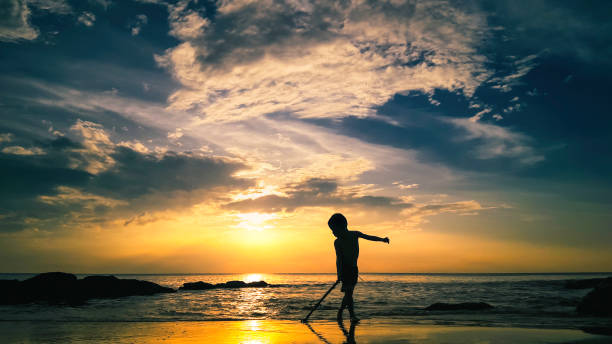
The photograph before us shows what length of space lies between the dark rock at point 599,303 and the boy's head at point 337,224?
8346 millimetres

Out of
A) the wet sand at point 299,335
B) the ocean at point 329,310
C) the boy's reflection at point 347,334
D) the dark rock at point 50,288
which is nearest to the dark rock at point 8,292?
the dark rock at point 50,288

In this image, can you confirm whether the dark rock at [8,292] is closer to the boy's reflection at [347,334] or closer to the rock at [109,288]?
the rock at [109,288]

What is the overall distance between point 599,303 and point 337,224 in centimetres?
895

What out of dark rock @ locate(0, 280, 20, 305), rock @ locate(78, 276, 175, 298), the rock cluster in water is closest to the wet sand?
the rock cluster in water

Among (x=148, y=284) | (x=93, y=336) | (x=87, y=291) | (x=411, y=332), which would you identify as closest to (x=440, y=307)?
(x=411, y=332)

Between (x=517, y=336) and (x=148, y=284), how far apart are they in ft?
113

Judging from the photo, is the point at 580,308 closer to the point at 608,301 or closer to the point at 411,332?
the point at 608,301

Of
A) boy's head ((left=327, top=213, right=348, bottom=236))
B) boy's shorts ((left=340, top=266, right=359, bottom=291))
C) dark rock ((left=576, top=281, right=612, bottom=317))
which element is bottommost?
dark rock ((left=576, top=281, right=612, bottom=317))

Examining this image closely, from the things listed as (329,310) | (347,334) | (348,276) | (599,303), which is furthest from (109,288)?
(599,303)

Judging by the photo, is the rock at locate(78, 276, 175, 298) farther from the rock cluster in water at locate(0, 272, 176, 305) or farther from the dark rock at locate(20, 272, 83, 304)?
the dark rock at locate(20, 272, 83, 304)

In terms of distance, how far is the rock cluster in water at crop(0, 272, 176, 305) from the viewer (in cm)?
2238

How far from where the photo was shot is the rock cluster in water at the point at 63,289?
2238 cm

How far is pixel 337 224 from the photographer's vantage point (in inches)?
348

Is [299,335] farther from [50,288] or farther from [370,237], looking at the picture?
[50,288]
